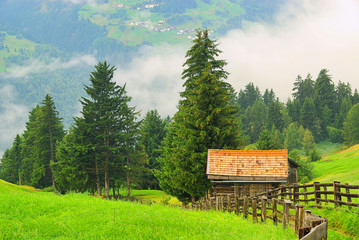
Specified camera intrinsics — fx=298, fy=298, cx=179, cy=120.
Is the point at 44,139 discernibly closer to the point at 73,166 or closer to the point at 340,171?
the point at 73,166

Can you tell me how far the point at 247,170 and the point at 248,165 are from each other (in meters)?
0.45

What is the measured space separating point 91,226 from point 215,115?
19.4 meters

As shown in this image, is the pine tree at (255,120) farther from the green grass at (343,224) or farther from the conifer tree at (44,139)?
the green grass at (343,224)

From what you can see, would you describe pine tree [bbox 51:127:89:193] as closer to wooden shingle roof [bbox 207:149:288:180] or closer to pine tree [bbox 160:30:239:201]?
pine tree [bbox 160:30:239:201]

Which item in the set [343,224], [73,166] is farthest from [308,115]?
[343,224]

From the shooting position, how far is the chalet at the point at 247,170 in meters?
23.4

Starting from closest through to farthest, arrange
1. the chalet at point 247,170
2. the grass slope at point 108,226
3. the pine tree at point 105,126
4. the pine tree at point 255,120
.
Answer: the grass slope at point 108,226 → the chalet at point 247,170 → the pine tree at point 105,126 → the pine tree at point 255,120

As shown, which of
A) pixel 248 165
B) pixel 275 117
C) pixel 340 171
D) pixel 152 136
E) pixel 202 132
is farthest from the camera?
pixel 275 117

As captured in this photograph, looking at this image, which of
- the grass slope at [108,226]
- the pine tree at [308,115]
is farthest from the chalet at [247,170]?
the pine tree at [308,115]

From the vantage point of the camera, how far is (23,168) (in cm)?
6162

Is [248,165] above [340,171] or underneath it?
above

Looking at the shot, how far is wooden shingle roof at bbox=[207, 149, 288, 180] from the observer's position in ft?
76.7

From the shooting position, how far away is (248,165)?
24.1 metres

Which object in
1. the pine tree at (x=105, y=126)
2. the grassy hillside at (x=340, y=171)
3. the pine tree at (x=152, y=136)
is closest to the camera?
the grassy hillside at (x=340, y=171)
